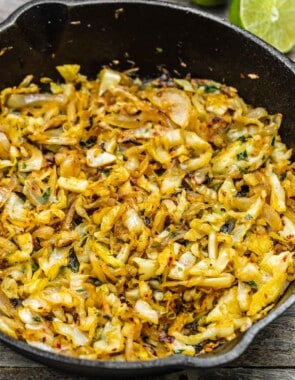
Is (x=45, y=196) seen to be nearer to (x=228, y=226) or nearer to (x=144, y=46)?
(x=228, y=226)

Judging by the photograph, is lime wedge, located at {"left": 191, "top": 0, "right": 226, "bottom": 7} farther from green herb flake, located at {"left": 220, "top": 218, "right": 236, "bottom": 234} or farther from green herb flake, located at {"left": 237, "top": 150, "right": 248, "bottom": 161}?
green herb flake, located at {"left": 220, "top": 218, "right": 236, "bottom": 234}

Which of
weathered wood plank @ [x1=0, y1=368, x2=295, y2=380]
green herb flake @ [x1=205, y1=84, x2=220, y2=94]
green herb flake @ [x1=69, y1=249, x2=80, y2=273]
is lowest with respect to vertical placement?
weathered wood plank @ [x1=0, y1=368, x2=295, y2=380]

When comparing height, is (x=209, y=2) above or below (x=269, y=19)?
below

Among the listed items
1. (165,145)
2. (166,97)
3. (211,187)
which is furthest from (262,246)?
(166,97)

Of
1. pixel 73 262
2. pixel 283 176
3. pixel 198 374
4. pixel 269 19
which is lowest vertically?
pixel 198 374

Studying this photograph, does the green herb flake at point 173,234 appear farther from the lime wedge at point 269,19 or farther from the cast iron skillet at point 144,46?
the lime wedge at point 269,19

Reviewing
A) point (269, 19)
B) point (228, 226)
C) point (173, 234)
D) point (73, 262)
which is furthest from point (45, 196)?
point (269, 19)

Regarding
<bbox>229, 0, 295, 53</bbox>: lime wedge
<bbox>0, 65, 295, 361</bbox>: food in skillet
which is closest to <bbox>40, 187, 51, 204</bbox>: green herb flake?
<bbox>0, 65, 295, 361</bbox>: food in skillet
